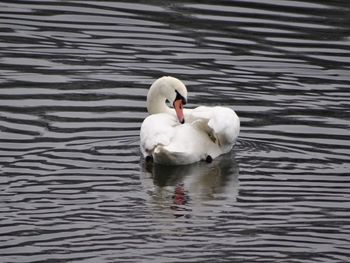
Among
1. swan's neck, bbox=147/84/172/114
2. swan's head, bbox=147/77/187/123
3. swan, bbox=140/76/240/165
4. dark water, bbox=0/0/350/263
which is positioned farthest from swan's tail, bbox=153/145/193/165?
swan's neck, bbox=147/84/172/114

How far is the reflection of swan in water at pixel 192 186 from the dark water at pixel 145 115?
0.06ft

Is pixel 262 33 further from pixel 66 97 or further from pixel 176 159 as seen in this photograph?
pixel 176 159

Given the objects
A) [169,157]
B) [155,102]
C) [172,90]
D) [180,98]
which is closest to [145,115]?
[155,102]

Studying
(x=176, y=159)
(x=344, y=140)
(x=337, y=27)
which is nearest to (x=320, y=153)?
(x=344, y=140)

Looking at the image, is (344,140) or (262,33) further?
(262,33)

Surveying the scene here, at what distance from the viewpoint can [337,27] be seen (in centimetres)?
1964

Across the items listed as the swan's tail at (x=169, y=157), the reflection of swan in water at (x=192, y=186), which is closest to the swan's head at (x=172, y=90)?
the reflection of swan in water at (x=192, y=186)

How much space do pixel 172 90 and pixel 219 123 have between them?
1.07 metres

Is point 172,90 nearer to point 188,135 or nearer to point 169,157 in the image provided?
point 188,135

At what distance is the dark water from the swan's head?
514 millimetres

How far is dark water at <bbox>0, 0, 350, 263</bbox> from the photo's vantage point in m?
11.0

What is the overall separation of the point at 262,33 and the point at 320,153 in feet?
17.9

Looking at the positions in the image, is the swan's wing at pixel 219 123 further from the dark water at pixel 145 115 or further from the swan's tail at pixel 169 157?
the swan's tail at pixel 169 157

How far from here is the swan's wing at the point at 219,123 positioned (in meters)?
13.7
